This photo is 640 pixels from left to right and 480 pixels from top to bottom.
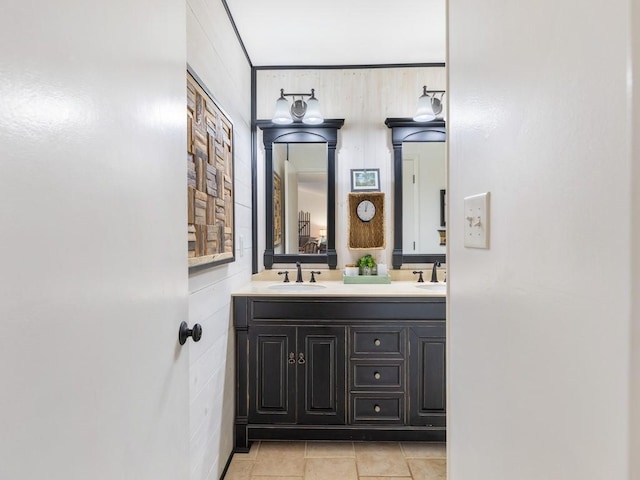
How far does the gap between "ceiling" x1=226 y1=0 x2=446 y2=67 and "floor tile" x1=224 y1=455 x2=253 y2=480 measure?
2.56 m

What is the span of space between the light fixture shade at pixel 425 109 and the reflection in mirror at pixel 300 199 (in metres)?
0.72

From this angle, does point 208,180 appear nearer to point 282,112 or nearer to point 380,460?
point 282,112

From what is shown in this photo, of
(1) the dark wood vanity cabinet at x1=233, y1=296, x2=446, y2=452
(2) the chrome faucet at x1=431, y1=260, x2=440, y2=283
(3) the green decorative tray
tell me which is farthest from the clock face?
(1) the dark wood vanity cabinet at x1=233, y1=296, x2=446, y2=452

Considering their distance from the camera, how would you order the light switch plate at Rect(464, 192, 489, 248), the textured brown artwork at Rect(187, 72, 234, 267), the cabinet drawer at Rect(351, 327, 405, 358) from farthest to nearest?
the cabinet drawer at Rect(351, 327, 405, 358) → the textured brown artwork at Rect(187, 72, 234, 267) → the light switch plate at Rect(464, 192, 489, 248)

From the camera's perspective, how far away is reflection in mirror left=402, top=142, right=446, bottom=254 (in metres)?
2.77

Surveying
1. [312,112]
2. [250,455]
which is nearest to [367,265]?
[312,112]

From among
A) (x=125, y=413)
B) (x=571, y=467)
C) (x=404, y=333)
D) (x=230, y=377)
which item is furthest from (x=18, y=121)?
(x=404, y=333)

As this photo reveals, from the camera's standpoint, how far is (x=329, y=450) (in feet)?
7.11

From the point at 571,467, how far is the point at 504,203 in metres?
0.44

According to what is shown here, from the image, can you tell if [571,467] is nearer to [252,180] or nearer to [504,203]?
[504,203]

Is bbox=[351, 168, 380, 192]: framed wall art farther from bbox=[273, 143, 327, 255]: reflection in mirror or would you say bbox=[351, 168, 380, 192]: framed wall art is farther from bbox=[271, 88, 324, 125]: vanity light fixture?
bbox=[271, 88, 324, 125]: vanity light fixture

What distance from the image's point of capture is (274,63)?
2750 millimetres

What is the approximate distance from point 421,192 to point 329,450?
6.05ft

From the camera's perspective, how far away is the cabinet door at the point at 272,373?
2.20 metres
